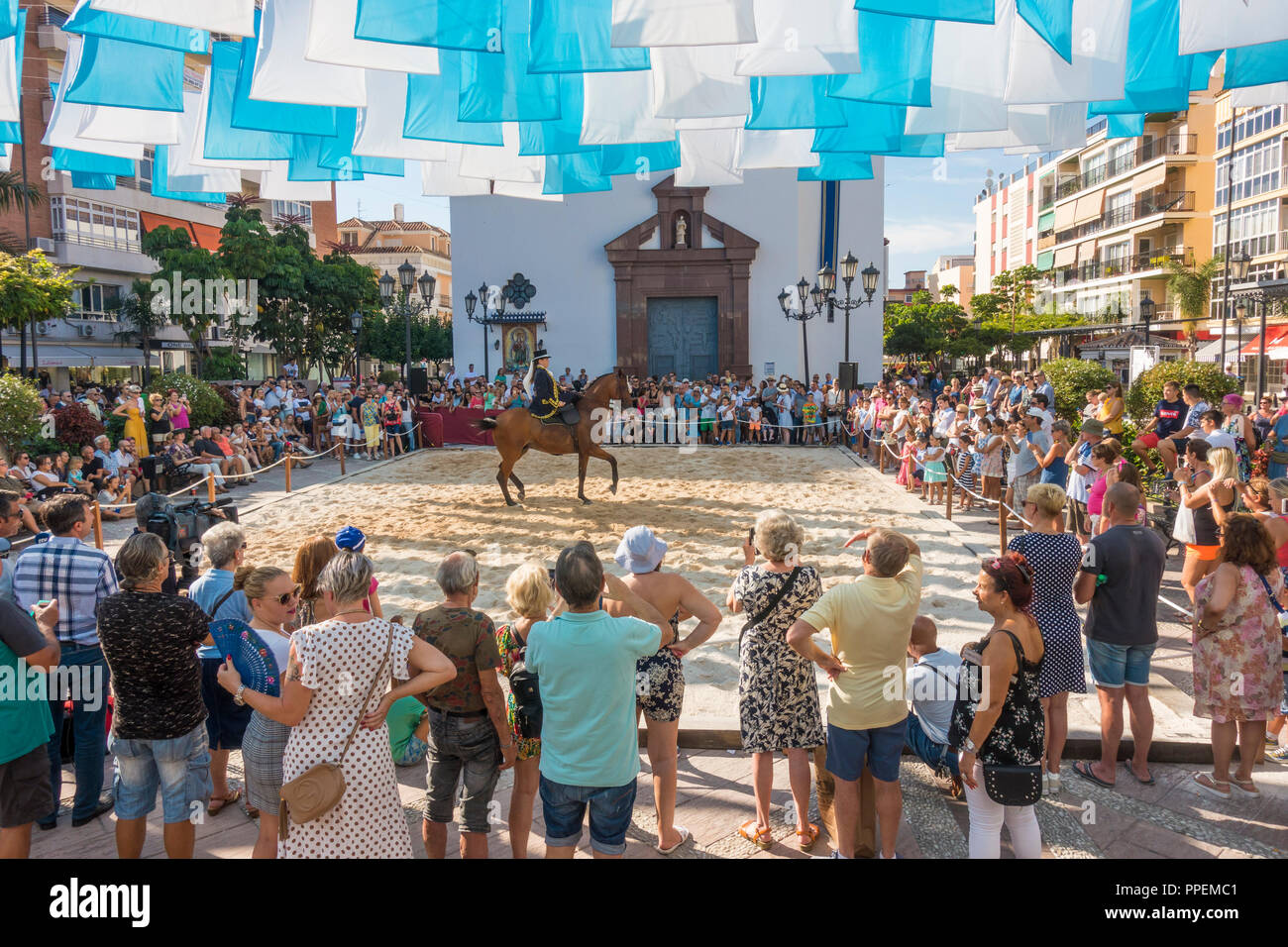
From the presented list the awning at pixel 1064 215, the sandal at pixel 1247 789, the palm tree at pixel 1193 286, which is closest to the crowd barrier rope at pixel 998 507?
the sandal at pixel 1247 789

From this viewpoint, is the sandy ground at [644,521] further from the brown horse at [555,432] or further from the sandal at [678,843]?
the sandal at [678,843]

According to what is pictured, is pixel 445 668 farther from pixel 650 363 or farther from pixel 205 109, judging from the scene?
pixel 650 363

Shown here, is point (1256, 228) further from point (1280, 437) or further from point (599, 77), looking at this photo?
point (599, 77)

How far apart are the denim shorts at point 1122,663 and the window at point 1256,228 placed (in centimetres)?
3712

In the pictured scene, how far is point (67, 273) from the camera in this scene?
18719mm

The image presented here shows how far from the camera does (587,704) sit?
3186 mm

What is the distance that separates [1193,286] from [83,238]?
4692 centimetres

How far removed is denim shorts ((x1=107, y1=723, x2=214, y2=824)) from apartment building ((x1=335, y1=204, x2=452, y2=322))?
68.2 meters

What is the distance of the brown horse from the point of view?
508 inches

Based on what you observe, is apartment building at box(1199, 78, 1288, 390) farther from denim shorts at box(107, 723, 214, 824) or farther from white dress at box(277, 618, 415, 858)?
denim shorts at box(107, 723, 214, 824)

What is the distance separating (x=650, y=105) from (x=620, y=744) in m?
4.66

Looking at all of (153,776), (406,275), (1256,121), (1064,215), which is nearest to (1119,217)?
(1064,215)

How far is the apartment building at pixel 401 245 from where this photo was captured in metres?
71.1

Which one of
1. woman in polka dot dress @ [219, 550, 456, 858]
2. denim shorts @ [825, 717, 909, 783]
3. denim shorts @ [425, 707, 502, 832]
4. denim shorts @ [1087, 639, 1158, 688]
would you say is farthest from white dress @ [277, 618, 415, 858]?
denim shorts @ [1087, 639, 1158, 688]
